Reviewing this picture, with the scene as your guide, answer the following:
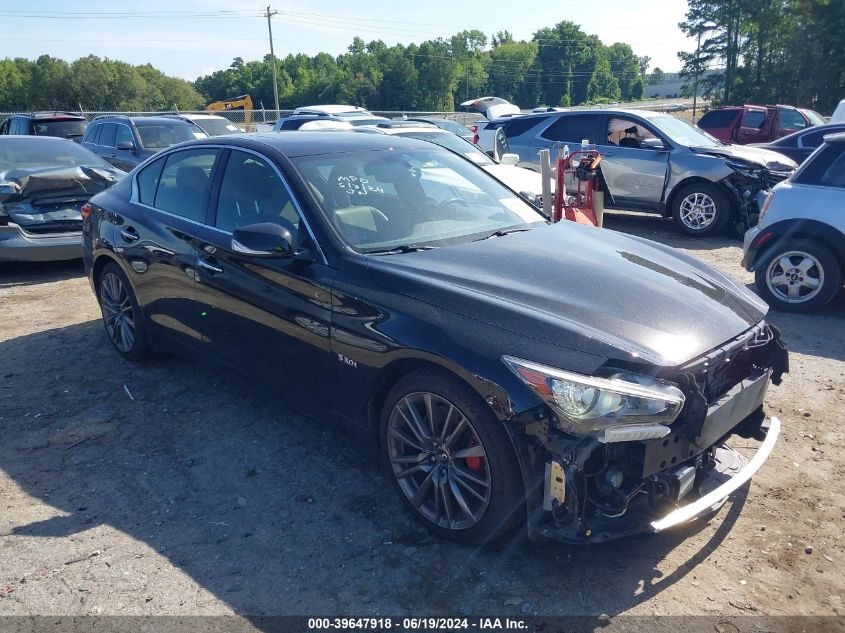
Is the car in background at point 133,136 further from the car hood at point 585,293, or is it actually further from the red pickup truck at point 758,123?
the red pickup truck at point 758,123

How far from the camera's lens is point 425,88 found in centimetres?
9438

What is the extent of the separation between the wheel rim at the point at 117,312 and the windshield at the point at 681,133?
8.39 metres

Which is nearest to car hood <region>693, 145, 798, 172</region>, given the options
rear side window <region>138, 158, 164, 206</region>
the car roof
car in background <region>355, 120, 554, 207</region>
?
car in background <region>355, 120, 554, 207</region>

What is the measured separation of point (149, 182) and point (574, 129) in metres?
8.29

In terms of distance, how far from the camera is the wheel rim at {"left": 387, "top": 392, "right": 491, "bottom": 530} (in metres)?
2.98

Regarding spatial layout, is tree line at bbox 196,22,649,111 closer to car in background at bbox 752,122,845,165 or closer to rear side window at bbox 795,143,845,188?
car in background at bbox 752,122,845,165

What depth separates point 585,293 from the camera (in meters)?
3.20

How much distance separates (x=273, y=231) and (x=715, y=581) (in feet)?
8.46

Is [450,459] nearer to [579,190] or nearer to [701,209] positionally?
[579,190]

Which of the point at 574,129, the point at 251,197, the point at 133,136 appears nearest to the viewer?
the point at 251,197

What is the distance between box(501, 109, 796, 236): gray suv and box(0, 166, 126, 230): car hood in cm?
730

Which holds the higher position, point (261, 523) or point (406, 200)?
point (406, 200)

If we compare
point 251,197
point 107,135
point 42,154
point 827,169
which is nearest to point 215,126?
point 107,135

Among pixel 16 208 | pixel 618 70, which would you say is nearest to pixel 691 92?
pixel 16 208
